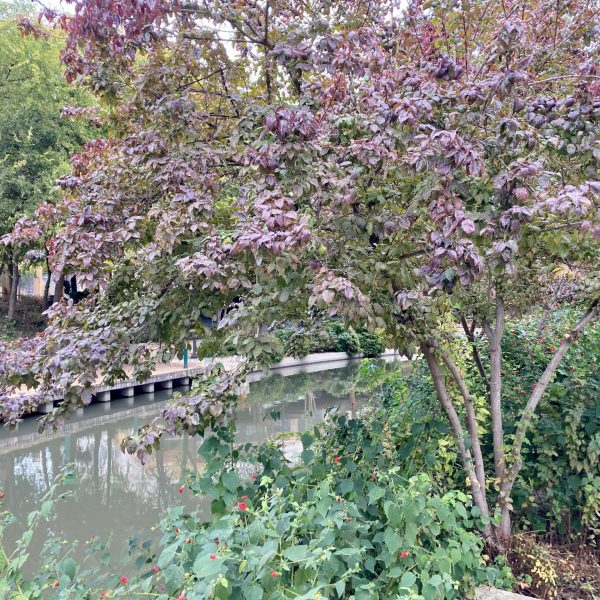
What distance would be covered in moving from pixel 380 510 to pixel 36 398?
1642mm

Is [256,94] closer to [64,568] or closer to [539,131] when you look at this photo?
[539,131]

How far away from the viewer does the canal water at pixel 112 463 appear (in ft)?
17.9

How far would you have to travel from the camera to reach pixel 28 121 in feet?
41.3

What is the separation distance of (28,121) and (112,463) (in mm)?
9048

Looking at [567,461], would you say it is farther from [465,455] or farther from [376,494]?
[376,494]

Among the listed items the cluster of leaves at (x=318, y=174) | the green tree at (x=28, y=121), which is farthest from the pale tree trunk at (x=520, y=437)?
the green tree at (x=28, y=121)

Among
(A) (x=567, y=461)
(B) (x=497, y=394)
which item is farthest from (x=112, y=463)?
(A) (x=567, y=461)

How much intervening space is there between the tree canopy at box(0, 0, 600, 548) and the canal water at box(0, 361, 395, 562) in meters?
1.34

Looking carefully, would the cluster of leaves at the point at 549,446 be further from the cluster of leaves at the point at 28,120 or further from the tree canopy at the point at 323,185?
the cluster of leaves at the point at 28,120

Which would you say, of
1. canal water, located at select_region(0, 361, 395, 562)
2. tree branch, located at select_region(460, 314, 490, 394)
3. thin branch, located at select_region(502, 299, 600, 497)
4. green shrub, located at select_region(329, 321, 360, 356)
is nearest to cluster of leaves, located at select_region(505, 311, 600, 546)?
thin branch, located at select_region(502, 299, 600, 497)

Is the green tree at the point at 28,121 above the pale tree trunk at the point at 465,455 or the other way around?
above

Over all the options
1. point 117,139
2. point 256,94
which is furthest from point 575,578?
point 117,139

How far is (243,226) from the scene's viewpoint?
2139mm

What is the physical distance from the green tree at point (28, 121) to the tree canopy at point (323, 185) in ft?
34.0
